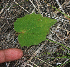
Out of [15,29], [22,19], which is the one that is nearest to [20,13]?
[22,19]

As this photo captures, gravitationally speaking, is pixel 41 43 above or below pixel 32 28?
below

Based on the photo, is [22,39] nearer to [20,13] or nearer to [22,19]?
[22,19]

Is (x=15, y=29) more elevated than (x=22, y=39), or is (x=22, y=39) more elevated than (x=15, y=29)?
(x=15, y=29)

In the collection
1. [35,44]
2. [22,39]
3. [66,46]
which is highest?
[22,39]
